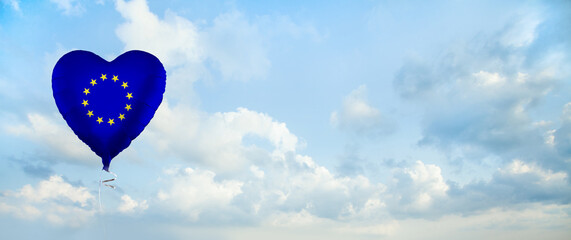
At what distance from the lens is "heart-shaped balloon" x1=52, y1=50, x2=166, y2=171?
21.0 metres

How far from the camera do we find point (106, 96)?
70.6ft

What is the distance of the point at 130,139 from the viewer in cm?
2150

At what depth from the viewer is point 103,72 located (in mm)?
21719

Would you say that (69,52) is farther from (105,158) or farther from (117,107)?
(105,158)

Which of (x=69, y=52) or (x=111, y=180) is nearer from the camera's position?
(x=111, y=180)

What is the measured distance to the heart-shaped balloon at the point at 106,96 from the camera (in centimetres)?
2098

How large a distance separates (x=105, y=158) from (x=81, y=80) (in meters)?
5.11

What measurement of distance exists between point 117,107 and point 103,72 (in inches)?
94.4

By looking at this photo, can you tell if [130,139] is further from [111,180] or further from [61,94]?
[61,94]

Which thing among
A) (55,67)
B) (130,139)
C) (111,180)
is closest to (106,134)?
(130,139)

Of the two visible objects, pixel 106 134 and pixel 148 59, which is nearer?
pixel 106 134

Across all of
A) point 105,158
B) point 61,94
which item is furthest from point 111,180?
point 61,94

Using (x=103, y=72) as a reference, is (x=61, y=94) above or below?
below

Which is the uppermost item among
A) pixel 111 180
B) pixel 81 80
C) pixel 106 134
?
pixel 81 80
